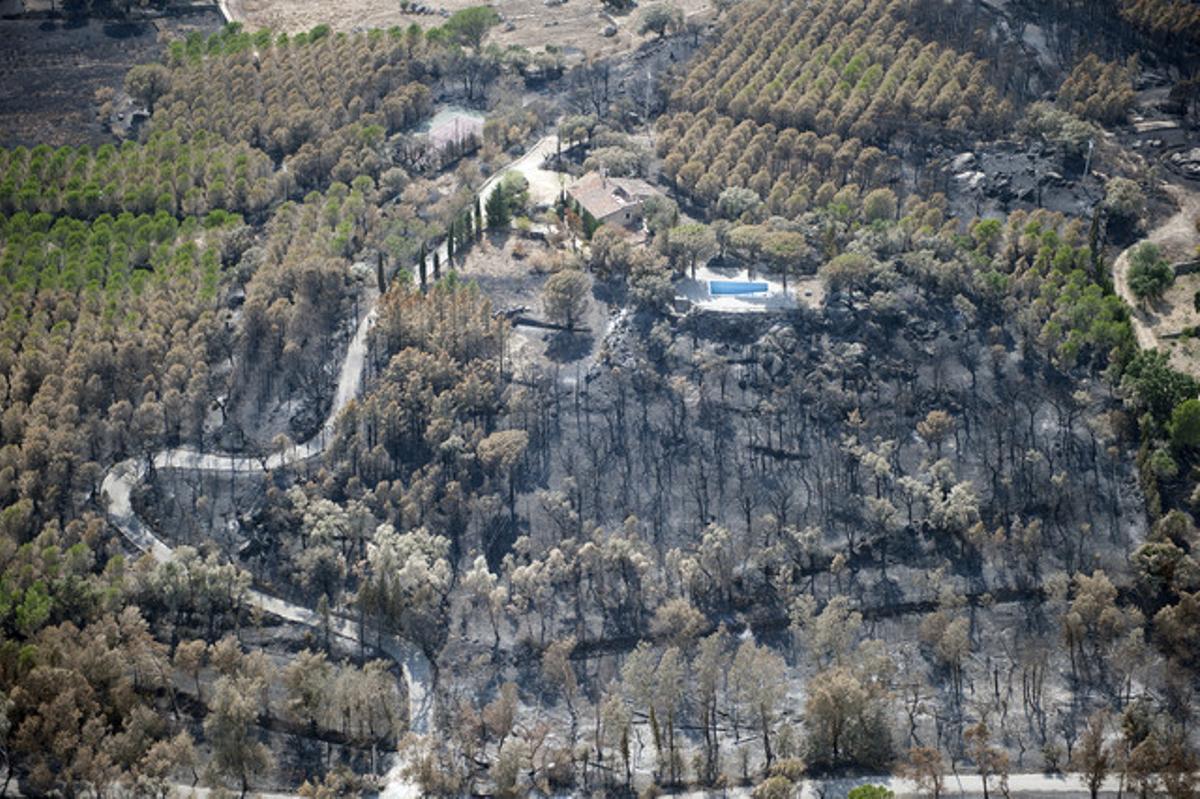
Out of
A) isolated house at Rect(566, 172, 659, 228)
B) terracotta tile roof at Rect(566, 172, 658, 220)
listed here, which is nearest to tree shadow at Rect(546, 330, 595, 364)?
isolated house at Rect(566, 172, 659, 228)

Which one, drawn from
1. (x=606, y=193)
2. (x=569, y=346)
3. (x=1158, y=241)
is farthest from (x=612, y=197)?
(x=1158, y=241)

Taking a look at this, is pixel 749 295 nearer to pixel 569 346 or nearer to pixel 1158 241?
pixel 569 346

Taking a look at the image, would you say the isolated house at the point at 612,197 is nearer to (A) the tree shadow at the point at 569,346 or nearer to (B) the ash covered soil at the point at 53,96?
(A) the tree shadow at the point at 569,346

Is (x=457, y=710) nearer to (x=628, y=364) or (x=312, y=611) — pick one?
(x=312, y=611)

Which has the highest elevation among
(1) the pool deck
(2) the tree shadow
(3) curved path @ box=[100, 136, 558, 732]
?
(1) the pool deck

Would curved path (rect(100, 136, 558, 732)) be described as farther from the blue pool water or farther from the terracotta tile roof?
the blue pool water

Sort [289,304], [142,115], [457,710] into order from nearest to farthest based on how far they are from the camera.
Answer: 1. [457,710]
2. [289,304]
3. [142,115]

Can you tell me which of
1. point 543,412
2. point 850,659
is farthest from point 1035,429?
point 543,412
